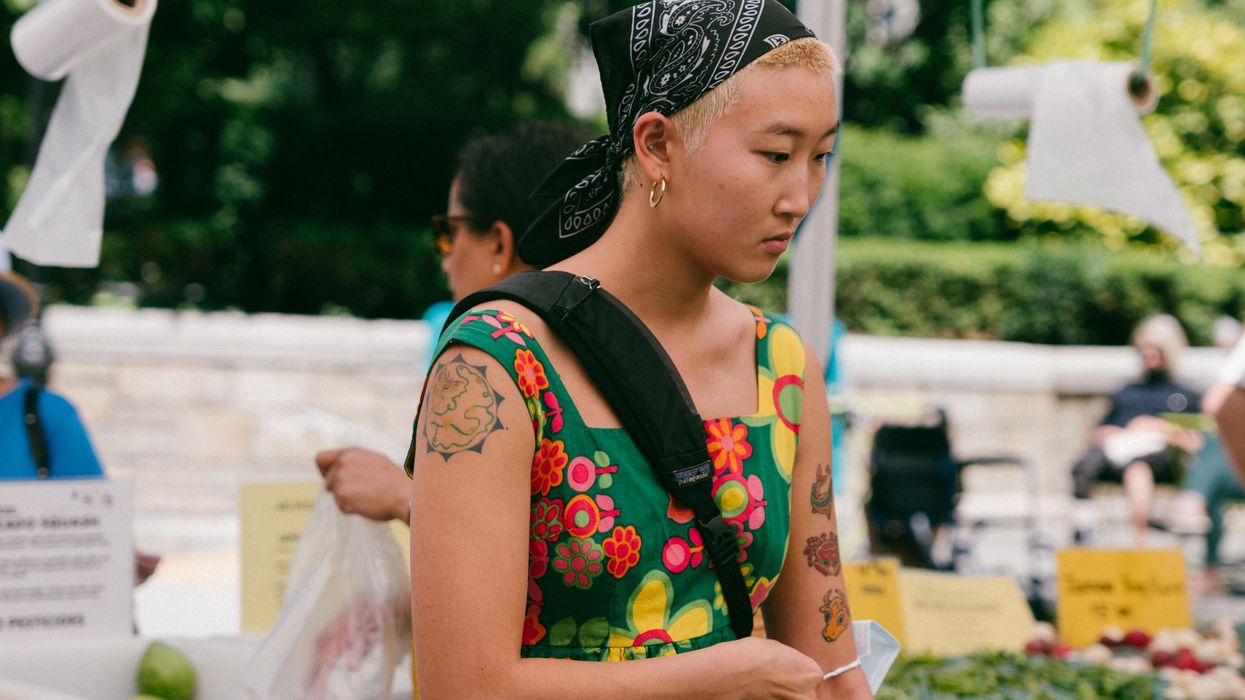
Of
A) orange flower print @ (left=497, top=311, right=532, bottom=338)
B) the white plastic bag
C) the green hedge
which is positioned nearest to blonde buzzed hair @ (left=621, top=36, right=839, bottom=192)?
orange flower print @ (left=497, top=311, right=532, bottom=338)

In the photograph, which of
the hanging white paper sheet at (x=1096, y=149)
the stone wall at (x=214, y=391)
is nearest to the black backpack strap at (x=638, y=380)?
the hanging white paper sheet at (x=1096, y=149)

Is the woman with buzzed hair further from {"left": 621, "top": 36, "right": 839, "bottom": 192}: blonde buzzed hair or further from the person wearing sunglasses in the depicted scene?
the person wearing sunglasses

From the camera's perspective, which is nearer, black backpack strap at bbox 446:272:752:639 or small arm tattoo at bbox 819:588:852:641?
black backpack strap at bbox 446:272:752:639

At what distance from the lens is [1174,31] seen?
15922 mm

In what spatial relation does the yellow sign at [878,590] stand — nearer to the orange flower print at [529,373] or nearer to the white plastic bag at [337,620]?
the white plastic bag at [337,620]

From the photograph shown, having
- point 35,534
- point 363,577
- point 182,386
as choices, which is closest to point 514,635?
point 363,577

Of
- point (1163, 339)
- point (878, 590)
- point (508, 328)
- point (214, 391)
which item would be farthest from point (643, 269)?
point (1163, 339)

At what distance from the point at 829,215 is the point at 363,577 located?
153 cm

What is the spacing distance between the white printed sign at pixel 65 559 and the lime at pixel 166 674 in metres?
0.15

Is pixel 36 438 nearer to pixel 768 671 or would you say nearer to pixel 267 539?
pixel 267 539

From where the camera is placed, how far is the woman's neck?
4.91 ft

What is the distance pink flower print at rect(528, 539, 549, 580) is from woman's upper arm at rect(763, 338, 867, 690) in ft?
1.17

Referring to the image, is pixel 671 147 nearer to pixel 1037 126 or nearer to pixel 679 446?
pixel 679 446

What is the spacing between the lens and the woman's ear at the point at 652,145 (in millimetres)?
1434
